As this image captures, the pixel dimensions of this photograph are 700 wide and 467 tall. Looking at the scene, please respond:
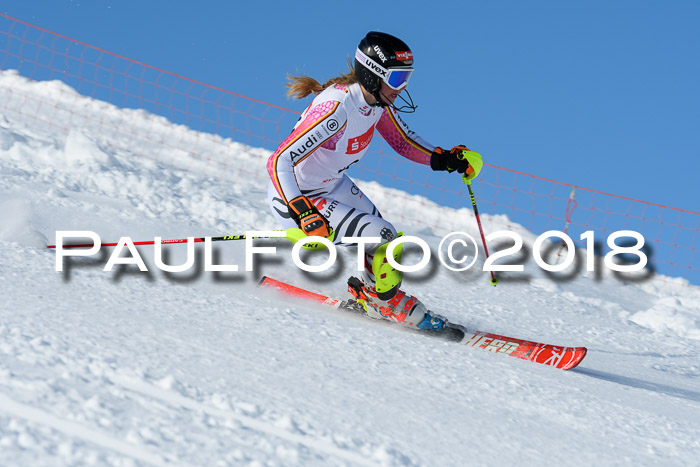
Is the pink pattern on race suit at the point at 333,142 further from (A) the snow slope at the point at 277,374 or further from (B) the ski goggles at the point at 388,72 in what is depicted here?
(A) the snow slope at the point at 277,374

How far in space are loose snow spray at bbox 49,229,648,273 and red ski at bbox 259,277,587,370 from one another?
9.1 inches

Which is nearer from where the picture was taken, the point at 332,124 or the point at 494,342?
the point at 332,124

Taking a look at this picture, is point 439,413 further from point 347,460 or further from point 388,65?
point 388,65

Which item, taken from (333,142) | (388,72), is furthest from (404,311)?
(388,72)

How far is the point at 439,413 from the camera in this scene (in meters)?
2.81

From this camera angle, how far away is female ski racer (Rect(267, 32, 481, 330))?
4.11m

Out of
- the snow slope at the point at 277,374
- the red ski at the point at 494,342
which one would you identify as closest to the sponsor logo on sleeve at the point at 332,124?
the snow slope at the point at 277,374

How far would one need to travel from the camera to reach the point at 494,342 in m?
4.78

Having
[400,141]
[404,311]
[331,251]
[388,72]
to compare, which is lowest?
[404,311]

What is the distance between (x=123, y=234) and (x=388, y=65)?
10.6ft

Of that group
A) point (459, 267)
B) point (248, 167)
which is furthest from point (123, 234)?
point (248, 167)

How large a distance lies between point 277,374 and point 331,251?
1732 mm

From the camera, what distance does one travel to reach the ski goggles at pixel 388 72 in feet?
13.5

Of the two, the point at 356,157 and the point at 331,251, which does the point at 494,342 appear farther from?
the point at 356,157
